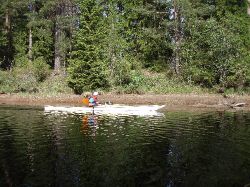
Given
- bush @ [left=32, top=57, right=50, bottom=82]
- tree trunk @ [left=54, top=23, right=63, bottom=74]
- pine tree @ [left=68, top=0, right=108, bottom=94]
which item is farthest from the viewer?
tree trunk @ [left=54, top=23, right=63, bottom=74]

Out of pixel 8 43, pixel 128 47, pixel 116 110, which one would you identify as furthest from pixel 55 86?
pixel 116 110

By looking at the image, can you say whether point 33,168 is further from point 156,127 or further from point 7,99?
point 7,99

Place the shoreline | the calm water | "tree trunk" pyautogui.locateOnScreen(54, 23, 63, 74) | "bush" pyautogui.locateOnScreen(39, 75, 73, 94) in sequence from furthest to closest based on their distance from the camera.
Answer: "tree trunk" pyautogui.locateOnScreen(54, 23, 63, 74), "bush" pyautogui.locateOnScreen(39, 75, 73, 94), the shoreline, the calm water

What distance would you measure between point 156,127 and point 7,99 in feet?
83.3

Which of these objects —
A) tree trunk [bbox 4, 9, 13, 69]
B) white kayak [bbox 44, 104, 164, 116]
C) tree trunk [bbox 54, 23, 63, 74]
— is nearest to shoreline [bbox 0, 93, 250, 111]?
white kayak [bbox 44, 104, 164, 116]

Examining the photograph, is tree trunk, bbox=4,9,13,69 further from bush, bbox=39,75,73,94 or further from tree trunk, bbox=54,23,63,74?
bush, bbox=39,75,73,94

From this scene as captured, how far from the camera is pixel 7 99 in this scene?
47219 millimetres

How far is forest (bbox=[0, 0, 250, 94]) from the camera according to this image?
4831cm

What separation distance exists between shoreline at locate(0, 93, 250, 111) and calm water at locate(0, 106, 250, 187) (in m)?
12.2

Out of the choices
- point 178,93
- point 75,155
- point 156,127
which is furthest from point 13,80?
point 75,155

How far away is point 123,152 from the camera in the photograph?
19.2m

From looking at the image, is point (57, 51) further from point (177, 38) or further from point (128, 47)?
point (177, 38)

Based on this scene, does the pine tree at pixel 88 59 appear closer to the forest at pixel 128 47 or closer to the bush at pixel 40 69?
the forest at pixel 128 47

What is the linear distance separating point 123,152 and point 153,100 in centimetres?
2665
